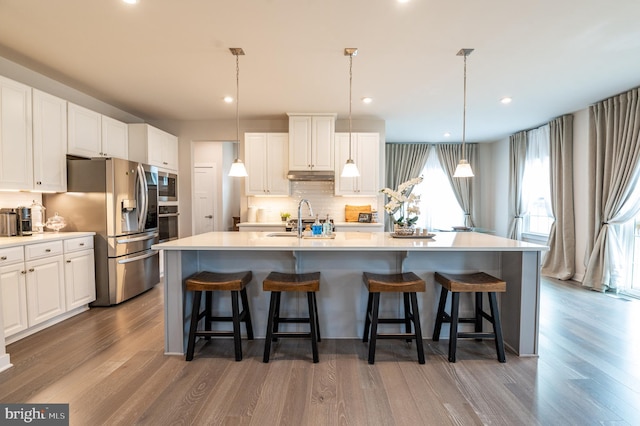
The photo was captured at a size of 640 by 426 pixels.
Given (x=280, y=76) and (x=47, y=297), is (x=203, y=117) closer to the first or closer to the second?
(x=280, y=76)

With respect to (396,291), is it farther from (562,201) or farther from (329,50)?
(562,201)

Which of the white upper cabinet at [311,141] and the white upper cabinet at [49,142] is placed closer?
the white upper cabinet at [49,142]

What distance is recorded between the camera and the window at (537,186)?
5.45 meters

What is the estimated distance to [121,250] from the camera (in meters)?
3.67

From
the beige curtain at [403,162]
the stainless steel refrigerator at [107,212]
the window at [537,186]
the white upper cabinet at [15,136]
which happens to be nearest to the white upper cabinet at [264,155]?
the stainless steel refrigerator at [107,212]

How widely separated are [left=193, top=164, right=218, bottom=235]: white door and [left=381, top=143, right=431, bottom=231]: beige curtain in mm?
3960

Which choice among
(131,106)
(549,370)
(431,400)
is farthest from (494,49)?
(131,106)

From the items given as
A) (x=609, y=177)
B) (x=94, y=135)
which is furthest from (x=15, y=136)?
(x=609, y=177)

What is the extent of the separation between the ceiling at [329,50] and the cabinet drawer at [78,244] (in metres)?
1.79

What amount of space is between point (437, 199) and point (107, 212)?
6421 millimetres

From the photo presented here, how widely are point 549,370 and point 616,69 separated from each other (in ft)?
10.2

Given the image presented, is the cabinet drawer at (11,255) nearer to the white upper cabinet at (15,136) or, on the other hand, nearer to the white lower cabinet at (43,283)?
the white lower cabinet at (43,283)

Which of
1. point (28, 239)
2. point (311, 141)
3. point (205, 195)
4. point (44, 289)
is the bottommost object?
point (44, 289)

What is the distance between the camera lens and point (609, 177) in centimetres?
411
